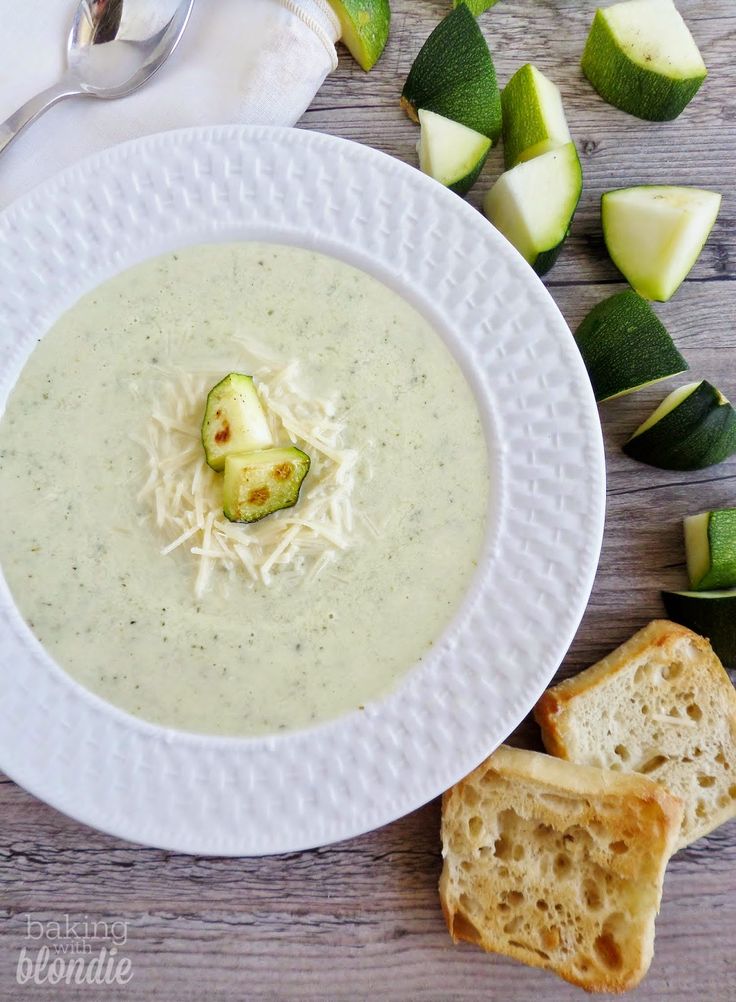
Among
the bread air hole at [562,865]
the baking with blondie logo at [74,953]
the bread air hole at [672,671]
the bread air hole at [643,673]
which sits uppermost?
the baking with blondie logo at [74,953]

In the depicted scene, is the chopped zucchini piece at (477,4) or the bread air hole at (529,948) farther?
the chopped zucchini piece at (477,4)

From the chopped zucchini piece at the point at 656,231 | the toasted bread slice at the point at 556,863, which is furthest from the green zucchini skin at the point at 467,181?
the toasted bread slice at the point at 556,863

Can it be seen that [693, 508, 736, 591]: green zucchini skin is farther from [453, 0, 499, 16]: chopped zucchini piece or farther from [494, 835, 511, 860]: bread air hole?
[453, 0, 499, 16]: chopped zucchini piece

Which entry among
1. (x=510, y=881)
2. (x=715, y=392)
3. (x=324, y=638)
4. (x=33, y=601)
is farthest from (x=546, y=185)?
(x=510, y=881)

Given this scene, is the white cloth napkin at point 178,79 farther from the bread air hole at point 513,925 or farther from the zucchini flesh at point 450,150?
the bread air hole at point 513,925

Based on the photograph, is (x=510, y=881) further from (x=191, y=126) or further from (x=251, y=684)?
(x=191, y=126)

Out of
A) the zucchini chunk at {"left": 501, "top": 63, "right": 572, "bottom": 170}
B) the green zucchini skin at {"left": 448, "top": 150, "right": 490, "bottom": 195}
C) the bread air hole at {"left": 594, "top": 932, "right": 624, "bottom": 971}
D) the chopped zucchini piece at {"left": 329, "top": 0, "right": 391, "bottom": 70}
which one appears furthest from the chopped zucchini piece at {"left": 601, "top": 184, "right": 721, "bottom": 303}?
the bread air hole at {"left": 594, "top": 932, "right": 624, "bottom": 971}

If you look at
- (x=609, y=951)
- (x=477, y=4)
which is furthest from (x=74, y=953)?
(x=477, y=4)
